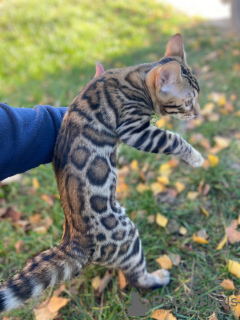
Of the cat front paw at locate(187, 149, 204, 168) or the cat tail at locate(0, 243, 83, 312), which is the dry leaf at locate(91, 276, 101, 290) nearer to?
the cat tail at locate(0, 243, 83, 312)

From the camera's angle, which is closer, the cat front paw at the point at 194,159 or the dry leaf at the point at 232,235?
the cat front paw at the point at 194,159

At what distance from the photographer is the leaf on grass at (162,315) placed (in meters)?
1.99

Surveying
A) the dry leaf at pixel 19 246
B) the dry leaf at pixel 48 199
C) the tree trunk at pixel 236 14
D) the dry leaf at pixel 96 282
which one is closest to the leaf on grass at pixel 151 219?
the dry leaf at pixel 96 282

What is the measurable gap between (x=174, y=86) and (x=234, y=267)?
1391 mm

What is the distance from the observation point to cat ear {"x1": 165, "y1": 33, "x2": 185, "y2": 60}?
228 centimetres

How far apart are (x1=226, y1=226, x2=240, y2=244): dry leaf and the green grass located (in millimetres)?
52

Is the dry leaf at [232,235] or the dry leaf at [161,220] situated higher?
the dry leaf at [161,220]

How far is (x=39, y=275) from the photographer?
1.60m

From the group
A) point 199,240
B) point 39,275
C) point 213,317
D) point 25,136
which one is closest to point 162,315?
point 213,317

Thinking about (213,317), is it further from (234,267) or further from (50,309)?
(50,309)

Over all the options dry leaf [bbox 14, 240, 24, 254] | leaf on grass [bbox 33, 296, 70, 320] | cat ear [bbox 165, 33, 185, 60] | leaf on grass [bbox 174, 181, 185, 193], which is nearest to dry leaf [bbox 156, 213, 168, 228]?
leaf on grass [bbox 174, 181, 185, 193]

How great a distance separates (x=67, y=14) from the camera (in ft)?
27.4

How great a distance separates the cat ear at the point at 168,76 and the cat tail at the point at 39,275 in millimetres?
1242

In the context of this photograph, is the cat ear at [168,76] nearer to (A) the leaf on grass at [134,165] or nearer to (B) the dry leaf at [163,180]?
(B) the dry leaf at [163,180]
